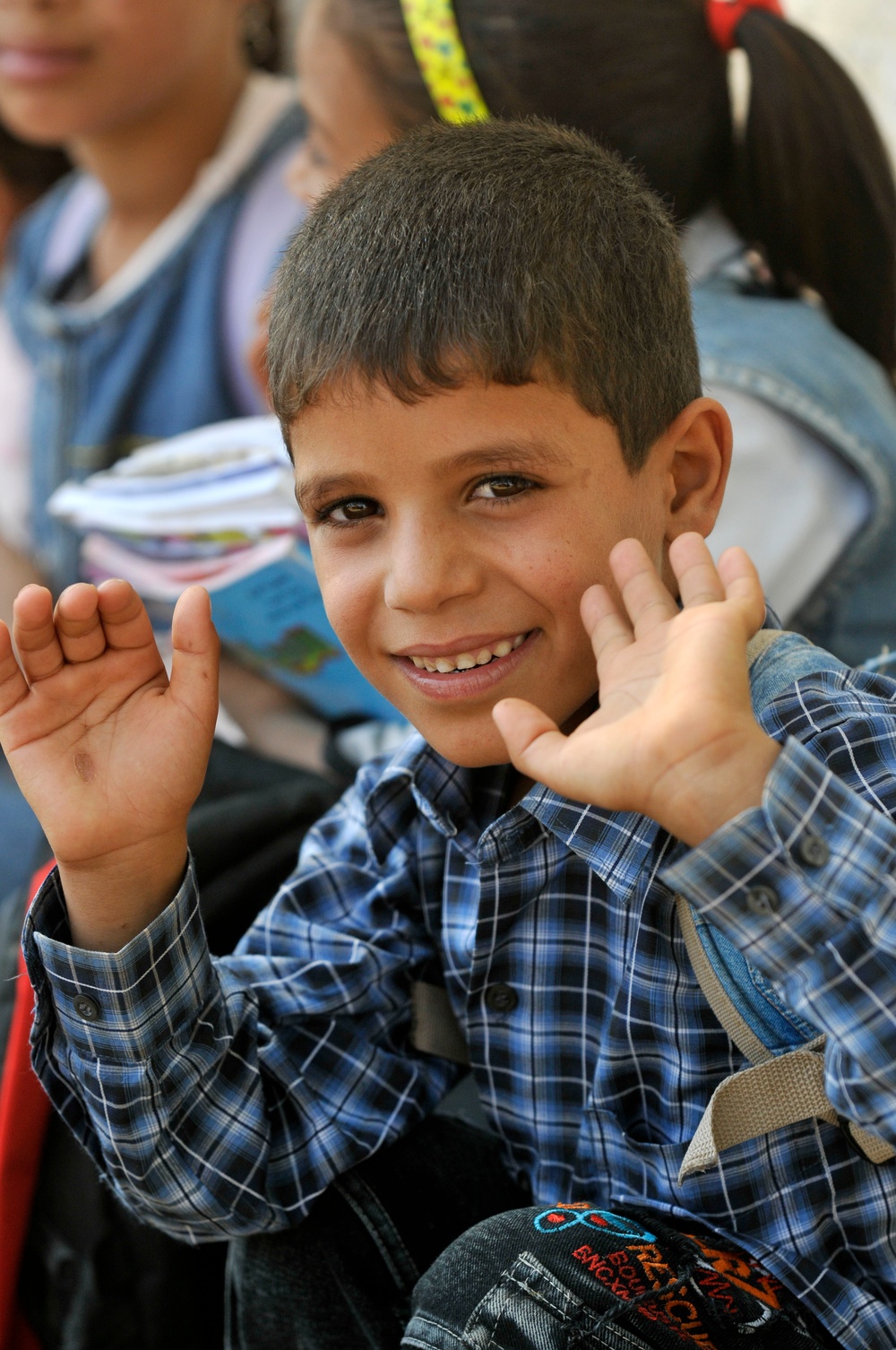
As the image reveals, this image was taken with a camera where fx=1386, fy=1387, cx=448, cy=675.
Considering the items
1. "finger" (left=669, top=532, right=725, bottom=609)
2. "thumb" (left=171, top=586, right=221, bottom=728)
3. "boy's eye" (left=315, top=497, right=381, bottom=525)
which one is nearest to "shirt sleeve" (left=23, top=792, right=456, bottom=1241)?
"thumb" (left=171, top=586, right=221, bottom=728)

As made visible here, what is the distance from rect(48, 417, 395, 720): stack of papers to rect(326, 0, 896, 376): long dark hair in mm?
433

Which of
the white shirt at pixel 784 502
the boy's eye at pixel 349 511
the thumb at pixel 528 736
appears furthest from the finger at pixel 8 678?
the white shirt at pixel 784 502

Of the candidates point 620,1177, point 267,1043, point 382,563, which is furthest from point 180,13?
point 620,1177

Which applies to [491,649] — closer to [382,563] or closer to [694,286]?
[382,563]

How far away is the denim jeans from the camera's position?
0.71 meters

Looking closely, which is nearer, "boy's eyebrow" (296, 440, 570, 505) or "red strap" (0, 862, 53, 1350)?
"boy's eyebrow" (296, 440, 570, 505)

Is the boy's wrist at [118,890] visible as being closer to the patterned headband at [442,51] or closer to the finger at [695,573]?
the finger at [695,573]

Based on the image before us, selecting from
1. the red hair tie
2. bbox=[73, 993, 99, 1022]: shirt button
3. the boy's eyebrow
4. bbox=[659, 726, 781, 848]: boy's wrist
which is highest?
the red hair tie

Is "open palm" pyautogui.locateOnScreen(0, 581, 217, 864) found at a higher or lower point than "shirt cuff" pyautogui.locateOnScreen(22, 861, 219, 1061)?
higher

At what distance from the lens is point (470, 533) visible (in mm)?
786

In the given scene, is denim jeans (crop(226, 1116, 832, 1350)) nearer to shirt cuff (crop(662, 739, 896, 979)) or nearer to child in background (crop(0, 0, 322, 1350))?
shirt cuff (crop(662, 739, 896, 979))

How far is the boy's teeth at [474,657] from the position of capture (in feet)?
2.70

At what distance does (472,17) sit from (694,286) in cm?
35

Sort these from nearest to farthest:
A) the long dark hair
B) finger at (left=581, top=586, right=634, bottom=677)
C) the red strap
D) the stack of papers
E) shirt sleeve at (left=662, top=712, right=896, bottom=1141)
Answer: shirt sleeve at (left=662, top=712, right=896, bottom=1141)
finger at (left=581, top=586, right=634, bottom=677)
the red strap
the stack of papers
the long dark hair
